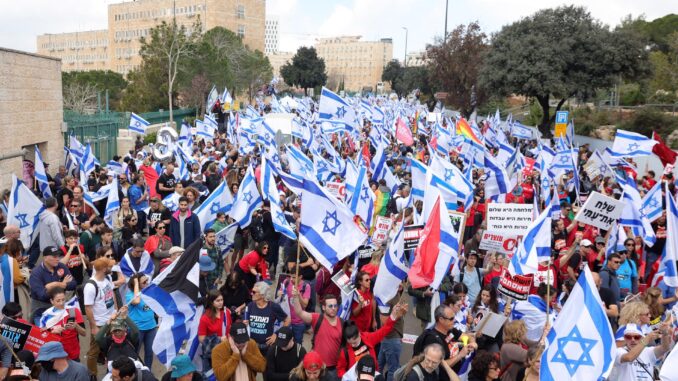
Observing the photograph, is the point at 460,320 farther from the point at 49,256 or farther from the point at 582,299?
the point at 49,256

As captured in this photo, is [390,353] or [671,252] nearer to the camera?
[390,353]

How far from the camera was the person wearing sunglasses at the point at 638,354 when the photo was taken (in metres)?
5.64

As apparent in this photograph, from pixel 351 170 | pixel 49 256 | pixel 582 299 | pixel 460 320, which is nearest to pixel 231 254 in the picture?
pixel 351 170

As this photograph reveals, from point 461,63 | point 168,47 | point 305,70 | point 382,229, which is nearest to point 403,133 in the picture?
point 382,229

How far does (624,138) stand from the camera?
1536 centimetres

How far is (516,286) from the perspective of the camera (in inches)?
285

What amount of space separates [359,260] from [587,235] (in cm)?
376

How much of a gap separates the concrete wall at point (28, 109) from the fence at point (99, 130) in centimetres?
185

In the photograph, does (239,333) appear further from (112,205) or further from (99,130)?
(99,130)

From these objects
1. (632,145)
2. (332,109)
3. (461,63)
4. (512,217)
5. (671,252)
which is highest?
(461,63)

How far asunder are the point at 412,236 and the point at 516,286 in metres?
1.28

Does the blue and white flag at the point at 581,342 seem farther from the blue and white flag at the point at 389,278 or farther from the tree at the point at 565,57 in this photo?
the tree at the point at 565,57

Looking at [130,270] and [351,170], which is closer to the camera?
[130,270]

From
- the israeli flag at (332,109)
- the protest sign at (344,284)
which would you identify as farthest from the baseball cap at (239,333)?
the israeli flag at (332,109)
